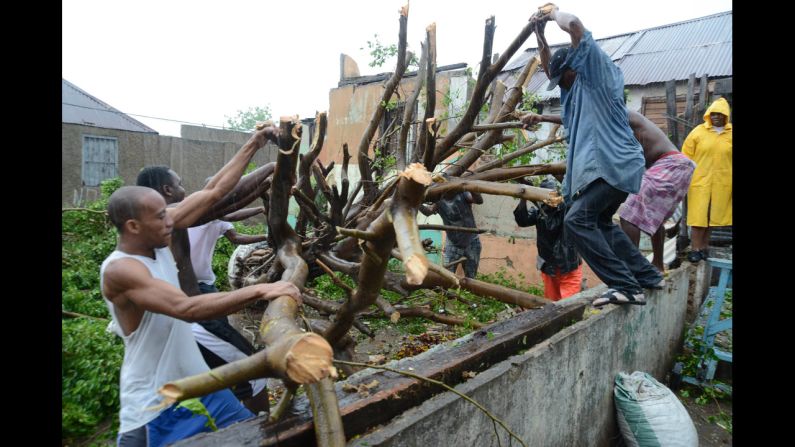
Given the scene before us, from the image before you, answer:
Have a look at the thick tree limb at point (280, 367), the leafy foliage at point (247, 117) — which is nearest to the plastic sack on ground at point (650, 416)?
the thick tree limb at point (280, 367)

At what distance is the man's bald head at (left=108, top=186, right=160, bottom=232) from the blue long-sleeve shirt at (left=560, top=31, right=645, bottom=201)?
2.83 metres

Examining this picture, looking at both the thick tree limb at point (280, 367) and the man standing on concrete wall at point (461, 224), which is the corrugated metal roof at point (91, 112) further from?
the thick tree limb at point (280, 367)

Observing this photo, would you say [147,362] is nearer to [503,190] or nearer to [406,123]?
[503,190]

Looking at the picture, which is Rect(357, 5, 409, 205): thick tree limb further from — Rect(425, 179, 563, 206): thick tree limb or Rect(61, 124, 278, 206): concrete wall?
Result: Rect(61, 124, 278, 206): concrete wall

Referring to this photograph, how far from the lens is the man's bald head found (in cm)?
188

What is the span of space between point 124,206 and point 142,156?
44.9 ft

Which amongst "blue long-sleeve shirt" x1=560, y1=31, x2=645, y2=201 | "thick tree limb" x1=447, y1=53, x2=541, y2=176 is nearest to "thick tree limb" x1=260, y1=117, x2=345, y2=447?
"thick tree limb" x1=447, y1=53, x2=541, y2=176

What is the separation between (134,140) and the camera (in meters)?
13.7

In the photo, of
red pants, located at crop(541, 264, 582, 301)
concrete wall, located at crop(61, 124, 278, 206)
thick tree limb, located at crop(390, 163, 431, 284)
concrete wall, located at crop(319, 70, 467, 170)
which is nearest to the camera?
thick tree limb, located at crop(390, 163, 431, 284)

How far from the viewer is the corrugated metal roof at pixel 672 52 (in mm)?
8609

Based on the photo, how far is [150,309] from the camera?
176cm

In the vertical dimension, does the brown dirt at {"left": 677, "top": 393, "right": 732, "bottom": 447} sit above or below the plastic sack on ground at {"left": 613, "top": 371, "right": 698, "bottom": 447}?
below

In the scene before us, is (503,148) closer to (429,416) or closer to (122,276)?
(429,416)
